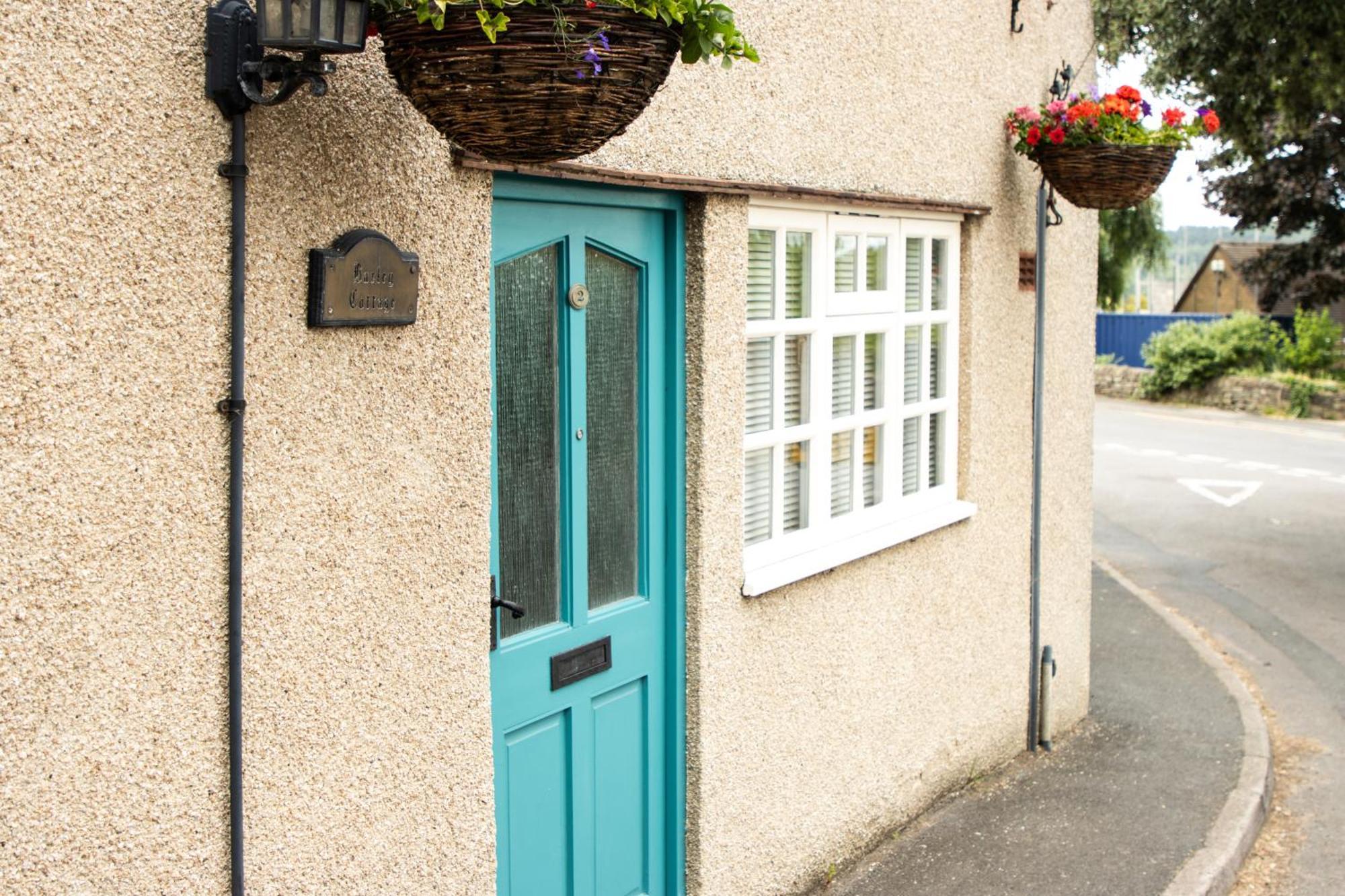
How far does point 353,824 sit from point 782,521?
2.19 meters

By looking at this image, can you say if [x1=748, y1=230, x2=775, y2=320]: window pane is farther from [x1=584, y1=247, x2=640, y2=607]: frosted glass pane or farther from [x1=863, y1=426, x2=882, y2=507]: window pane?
[x1=863, y1=426, x2=882, y2=507]: window pane

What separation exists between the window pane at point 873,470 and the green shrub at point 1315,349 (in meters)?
23.9

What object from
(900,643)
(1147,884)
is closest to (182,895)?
(900,643)

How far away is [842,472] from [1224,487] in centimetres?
1218

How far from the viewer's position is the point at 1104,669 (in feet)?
27.8

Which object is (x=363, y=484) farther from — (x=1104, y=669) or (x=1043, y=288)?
(x=1104, y=669)

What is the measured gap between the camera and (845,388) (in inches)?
212

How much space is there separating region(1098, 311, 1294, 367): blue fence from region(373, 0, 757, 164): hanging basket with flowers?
33.8 m

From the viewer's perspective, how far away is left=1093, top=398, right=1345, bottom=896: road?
6.98 meters

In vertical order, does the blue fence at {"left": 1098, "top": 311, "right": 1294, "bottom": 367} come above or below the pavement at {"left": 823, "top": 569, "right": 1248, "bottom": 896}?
above

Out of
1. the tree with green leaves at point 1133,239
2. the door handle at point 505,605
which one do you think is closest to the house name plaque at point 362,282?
the door handle at point 505,605

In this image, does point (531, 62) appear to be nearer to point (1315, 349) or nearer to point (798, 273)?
point (798, 273)

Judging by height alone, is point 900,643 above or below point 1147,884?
above

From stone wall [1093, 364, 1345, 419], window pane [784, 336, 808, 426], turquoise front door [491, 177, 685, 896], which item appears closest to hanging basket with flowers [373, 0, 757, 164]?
turquoise front door [491, 177, 685, 896]
